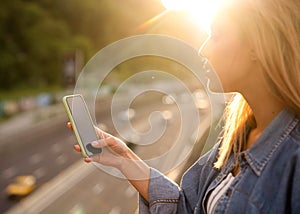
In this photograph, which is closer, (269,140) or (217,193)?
(269,140)

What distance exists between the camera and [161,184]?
1932 mm

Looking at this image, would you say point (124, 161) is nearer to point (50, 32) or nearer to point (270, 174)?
point (270, 174)

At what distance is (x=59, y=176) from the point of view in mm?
29016

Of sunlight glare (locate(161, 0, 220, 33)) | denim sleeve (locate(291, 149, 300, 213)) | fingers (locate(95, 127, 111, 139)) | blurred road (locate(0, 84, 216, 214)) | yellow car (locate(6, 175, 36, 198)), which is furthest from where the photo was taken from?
yellow car (locate(6, 175, 36, 198))

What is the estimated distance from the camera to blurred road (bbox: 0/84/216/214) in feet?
77.9

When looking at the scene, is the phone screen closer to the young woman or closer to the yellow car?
the young woman

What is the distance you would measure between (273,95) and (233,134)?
0.86ft

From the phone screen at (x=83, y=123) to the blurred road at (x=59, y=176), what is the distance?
19688 millimetres

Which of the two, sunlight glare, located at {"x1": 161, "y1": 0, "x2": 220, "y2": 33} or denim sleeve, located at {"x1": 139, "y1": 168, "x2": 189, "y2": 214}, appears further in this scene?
denim sleeve, located at {"x1": 139, "y1": 168, "x2": 189, "y2": 214}

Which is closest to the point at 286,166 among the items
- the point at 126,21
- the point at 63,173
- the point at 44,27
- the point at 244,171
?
the point at 244,171

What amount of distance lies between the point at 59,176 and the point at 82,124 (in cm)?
2768

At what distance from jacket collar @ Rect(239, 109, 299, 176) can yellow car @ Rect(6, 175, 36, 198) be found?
23.8 meters

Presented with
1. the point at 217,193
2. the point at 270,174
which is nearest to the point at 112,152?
the point at 217,193

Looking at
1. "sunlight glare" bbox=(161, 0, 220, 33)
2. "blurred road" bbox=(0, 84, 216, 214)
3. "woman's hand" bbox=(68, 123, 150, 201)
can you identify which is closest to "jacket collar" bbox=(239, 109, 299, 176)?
"sunlight glare" bbox=(161, 0, 220, 33)
